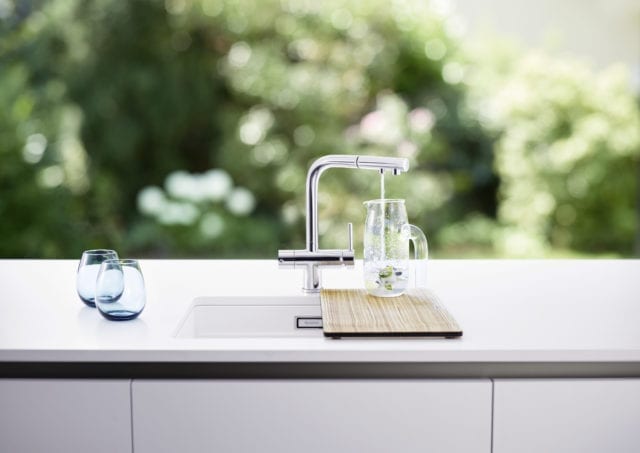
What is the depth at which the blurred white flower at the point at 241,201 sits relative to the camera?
641cm

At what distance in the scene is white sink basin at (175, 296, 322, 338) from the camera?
5.28ft

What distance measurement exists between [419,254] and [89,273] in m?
0.68

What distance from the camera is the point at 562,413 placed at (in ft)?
4.09

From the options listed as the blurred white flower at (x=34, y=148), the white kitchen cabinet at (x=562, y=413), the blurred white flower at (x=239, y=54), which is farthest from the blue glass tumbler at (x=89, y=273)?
the blurred white flower at (x=239, y=54)

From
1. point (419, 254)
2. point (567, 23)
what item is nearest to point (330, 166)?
point (419, 254)

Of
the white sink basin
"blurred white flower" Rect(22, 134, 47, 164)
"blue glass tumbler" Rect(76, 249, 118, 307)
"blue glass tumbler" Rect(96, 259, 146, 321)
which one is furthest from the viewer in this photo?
"blurred white flower" Rect(22, 134, 47, 164)

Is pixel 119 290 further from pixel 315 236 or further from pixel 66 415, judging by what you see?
pixel 315 236

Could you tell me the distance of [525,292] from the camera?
67.2 inches

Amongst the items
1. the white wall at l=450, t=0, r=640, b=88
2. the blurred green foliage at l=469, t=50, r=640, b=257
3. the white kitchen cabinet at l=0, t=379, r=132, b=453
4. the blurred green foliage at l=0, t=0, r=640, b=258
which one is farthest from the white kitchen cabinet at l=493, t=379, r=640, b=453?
the white wall at l=450, t=0, r=640, b=88

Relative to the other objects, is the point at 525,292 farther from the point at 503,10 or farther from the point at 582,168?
the point at 503,10

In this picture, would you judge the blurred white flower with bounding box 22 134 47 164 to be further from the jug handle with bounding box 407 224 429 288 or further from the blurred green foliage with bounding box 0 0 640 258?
the jug handle with bounding box 407 224 429 288

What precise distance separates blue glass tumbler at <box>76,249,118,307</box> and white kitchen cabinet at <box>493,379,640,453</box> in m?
0.79

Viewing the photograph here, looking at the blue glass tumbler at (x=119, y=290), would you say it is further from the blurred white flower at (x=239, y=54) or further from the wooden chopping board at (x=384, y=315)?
the blurred white flower at (x=239, y=54)

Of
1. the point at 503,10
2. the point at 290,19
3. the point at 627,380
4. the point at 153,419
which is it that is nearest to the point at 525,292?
the point at 627,380
